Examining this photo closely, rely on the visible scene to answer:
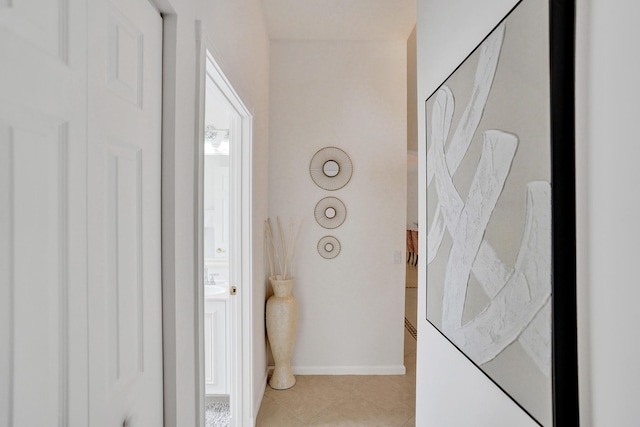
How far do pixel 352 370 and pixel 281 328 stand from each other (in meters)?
0.80

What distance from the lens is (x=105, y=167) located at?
74cm

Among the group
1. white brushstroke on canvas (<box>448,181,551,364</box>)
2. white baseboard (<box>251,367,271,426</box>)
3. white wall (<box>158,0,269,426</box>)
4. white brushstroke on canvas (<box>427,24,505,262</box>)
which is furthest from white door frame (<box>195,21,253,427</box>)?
white brushstroke on canvas (<box>448,181,551,364</box>)

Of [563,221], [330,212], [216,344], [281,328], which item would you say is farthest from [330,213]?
[563,221]

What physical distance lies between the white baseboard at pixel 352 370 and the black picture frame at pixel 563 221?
8.45ft

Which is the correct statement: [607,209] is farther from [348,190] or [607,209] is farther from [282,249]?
[282,249]

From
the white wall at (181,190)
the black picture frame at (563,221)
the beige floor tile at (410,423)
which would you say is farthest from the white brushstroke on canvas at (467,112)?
the beige floor tile at (410,423)

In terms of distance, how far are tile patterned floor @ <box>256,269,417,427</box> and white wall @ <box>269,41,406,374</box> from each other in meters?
0.15

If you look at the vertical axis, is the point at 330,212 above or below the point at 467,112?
below

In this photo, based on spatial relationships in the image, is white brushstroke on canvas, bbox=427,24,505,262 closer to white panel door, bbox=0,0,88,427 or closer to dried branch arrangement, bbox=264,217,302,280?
white panel door, bbox=0,0,88,427

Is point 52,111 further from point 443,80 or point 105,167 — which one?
point 443,80

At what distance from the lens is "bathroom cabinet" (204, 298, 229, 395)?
250 cm

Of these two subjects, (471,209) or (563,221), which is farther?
(471,209)

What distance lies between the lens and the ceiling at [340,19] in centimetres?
253

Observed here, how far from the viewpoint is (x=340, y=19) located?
2729mm
